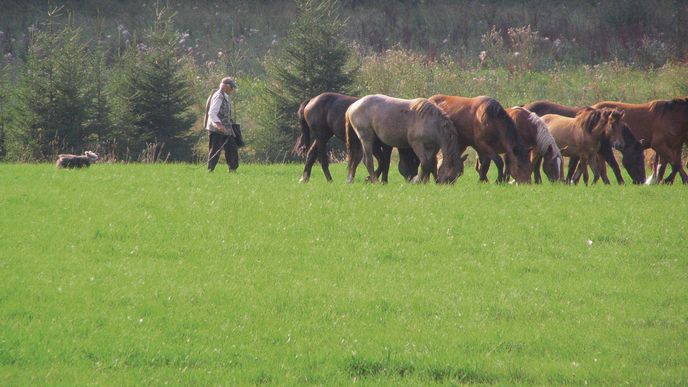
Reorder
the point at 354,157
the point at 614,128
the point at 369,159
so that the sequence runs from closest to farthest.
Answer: the point at 369,159 < the point at 354,157 < the point at 614,128

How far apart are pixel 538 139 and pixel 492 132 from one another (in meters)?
1.45

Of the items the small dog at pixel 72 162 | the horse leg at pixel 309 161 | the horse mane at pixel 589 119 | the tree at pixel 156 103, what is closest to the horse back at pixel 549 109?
the horse mane at pixel 589 119

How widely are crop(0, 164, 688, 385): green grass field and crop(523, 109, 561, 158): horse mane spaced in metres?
3.16

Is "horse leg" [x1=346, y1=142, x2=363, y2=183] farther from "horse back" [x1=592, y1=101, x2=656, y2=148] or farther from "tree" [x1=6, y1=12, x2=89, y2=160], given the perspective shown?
"tree" [x1=6, y1=12, x2=89, y2=160]

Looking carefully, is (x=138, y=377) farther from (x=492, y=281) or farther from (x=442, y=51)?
(x=442, y=51)

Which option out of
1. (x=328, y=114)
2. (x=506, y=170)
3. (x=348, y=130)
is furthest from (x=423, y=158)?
(x=328, y=114)

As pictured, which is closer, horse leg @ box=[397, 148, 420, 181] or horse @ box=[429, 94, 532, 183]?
horse @ box=[429, 94, 532, 183]

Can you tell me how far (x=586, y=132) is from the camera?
2312 cm

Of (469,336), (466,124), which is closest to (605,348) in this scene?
(469,336)

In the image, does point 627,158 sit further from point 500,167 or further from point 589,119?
point 500,167

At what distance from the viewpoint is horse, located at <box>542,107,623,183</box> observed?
22859mm

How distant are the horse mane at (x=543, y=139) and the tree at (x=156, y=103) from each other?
13.4 m

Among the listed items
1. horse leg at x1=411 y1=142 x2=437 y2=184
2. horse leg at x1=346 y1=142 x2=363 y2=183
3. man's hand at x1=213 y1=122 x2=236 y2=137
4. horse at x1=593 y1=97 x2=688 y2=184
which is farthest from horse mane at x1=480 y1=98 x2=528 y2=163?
man's hand at x1=213 y1=122 x2=236 y2=137

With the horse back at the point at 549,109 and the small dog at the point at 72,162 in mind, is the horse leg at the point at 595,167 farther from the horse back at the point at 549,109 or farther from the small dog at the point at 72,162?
the small dog at the point at 72,162
